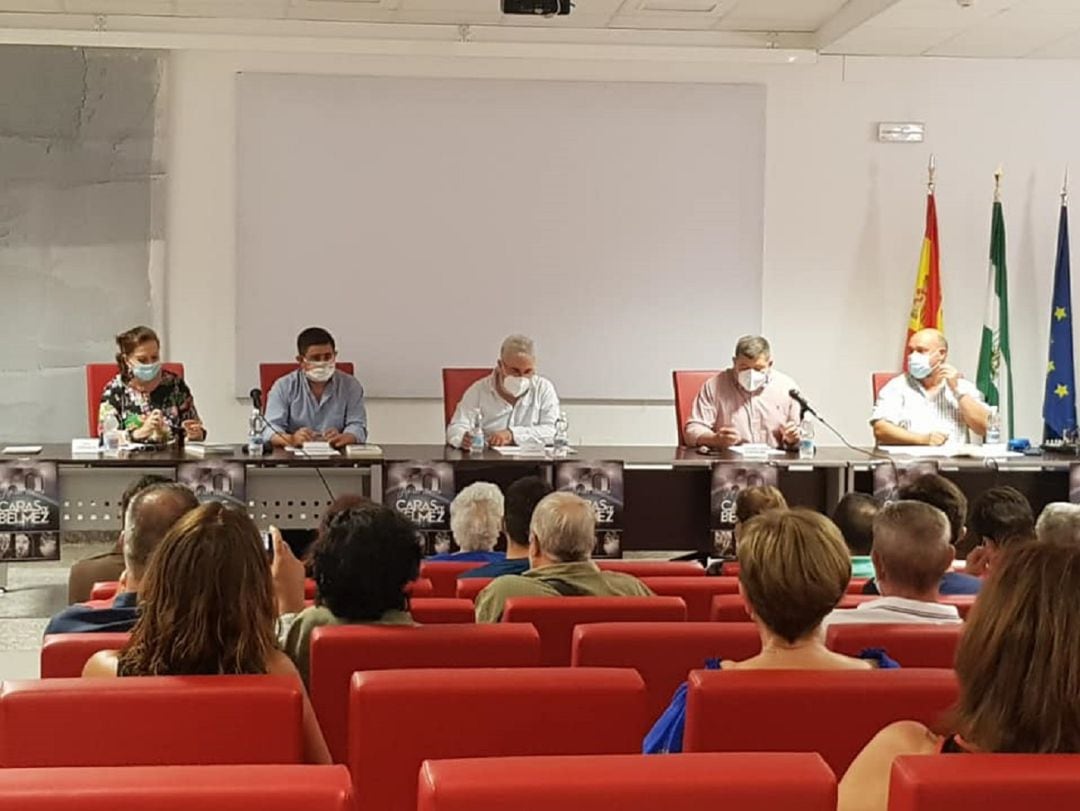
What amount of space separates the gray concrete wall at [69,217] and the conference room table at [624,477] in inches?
54.4

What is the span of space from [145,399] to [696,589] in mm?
3618

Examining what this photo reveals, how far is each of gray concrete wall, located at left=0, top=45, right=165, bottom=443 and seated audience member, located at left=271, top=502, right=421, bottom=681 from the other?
17.4 ft

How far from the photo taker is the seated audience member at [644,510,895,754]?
238 cm

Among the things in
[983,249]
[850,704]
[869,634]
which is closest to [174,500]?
[869,634]

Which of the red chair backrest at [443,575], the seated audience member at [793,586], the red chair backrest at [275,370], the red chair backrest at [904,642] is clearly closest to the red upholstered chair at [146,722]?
the seated audience member at [793,586]

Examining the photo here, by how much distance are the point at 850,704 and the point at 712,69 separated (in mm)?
6480

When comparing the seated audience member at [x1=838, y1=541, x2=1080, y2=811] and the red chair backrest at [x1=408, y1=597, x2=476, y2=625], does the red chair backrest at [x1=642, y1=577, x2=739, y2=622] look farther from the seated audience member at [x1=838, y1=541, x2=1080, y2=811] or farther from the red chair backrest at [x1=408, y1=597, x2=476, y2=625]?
the seated audience member at [x1=838, y1=541, x2=1080, y2=811]

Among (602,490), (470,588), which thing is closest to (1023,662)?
(470,588)

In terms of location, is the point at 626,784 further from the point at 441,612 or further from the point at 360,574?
the point at 441,612

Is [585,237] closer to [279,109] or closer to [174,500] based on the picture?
[279,109]

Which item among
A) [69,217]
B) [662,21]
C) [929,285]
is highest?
[662,21]

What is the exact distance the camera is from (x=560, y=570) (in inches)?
135

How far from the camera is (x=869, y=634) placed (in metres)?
2.64

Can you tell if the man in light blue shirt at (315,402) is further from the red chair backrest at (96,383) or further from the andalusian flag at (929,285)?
the andalusian flag at (929,285)
